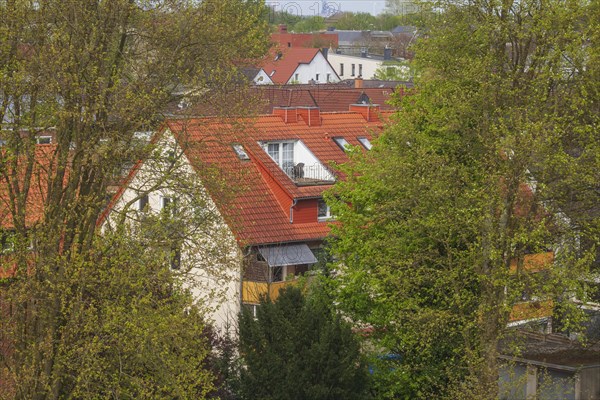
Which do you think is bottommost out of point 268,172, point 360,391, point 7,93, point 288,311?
point 360,391

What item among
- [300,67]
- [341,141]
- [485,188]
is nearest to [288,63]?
[300,67]

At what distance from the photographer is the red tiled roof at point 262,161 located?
17.5 metres

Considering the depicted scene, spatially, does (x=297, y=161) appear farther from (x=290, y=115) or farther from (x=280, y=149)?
(x=290, y=115)

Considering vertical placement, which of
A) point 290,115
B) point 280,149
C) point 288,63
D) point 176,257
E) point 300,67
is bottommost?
point 176,257

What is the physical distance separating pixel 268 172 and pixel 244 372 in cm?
1589

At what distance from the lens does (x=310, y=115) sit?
1590 inches

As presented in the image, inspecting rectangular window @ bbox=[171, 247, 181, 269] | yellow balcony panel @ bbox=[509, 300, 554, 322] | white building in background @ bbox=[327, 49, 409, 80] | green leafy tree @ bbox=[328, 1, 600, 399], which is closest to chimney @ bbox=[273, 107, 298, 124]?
green leafy tree @ bbox=[328, 1, 600, 399]

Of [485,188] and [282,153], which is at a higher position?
[282,153]

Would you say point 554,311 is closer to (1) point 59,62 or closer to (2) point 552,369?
(2) point 552,369

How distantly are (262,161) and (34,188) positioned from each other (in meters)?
18.6

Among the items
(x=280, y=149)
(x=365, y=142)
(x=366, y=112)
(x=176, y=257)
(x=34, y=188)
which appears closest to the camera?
(x=34, y=188)

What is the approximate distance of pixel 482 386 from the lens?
791 inches

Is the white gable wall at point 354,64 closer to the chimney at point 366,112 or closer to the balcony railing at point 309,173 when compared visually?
the chimney at point 366,112

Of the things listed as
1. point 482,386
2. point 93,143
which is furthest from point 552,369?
point 93,143
